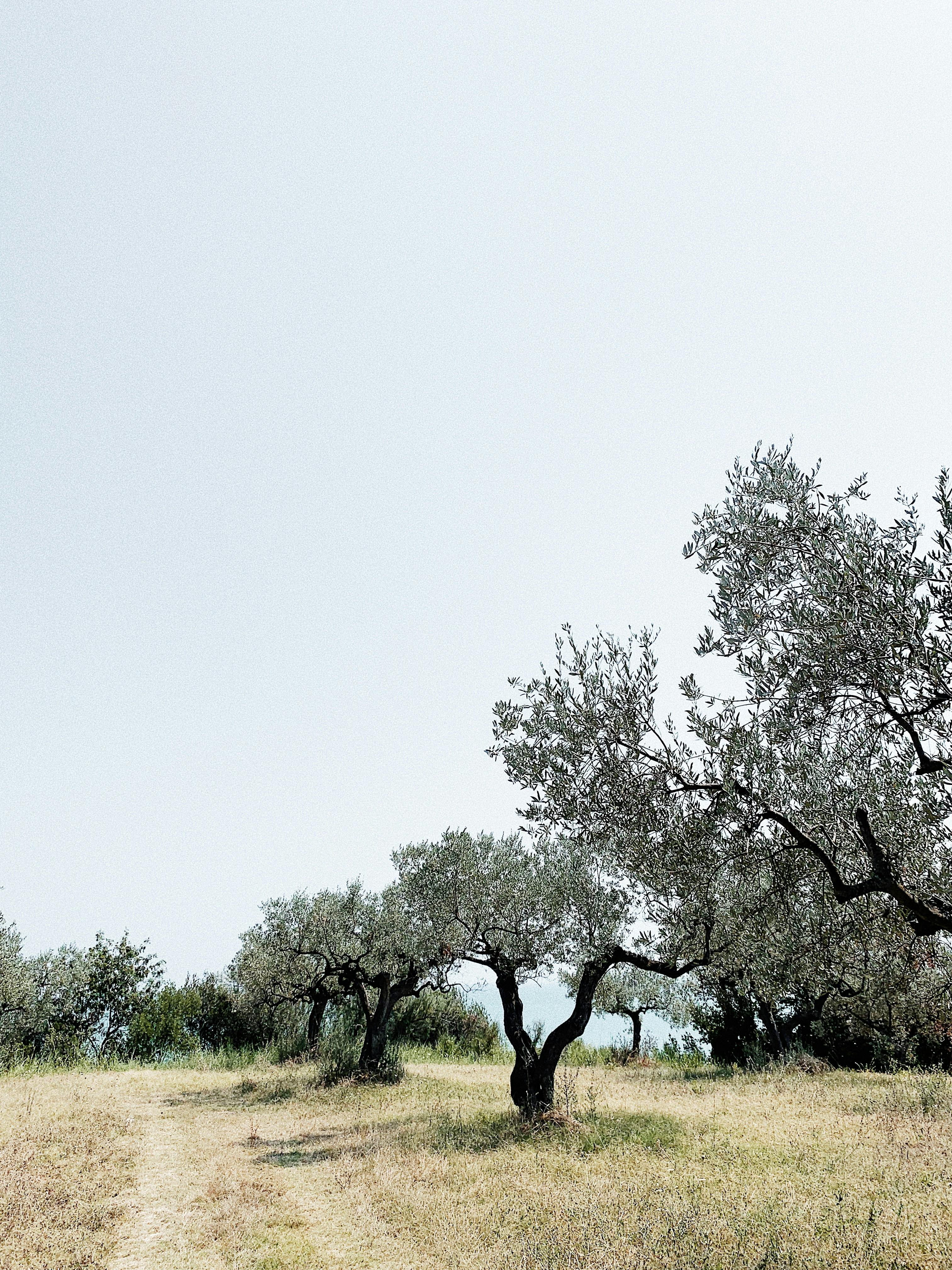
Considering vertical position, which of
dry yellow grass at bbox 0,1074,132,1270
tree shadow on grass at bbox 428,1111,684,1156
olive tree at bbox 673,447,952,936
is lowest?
tree shadow on grass at bbox 428,1111,684,1156

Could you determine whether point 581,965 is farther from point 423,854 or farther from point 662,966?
point 423,854

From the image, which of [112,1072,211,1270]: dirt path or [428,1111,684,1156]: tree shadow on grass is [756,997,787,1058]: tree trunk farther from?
[112,1072,211,1270]: dirt path

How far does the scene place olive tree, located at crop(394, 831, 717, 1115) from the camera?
17.8m

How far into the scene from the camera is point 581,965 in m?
20.7

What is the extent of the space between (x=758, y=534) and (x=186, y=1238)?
41.7 feet

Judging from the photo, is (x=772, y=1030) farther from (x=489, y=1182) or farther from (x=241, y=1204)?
(x=241, y=1204)

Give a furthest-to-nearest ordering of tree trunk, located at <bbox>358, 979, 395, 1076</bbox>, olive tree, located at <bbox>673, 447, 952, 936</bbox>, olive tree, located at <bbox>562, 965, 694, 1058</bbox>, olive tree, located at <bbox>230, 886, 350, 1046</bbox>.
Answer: olive tree, located at <bbox>562, 965, 694, 1058</bbox>, olive tree, located at <bbox>230, 886, 350, 1046</bbox>, tree trunk, located at <bbox>358, 979, 395, 1076</bbox>, olive tree, located at <bbox>673, 447, 952, 936</bbox>

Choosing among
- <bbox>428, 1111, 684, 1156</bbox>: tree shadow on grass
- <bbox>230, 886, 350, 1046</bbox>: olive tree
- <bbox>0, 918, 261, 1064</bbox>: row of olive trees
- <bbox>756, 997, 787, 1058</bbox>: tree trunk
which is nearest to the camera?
<bbox>428, 1111, 684, 1156</bbox>: tree shadow on grass

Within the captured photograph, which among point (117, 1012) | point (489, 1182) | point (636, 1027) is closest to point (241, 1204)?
point (489, 1182)

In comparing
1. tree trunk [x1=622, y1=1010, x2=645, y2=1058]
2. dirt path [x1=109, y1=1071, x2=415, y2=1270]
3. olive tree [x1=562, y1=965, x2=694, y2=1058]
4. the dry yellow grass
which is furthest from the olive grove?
tree trunk [x1=622, y1=1010, x2=645, y2=1058]

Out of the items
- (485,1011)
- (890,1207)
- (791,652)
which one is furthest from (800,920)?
(485,1011)

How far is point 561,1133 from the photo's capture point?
52.7 feet

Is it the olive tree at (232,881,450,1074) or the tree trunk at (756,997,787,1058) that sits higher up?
the olive tree at (232,881,450,1074)

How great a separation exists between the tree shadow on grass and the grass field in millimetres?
84
